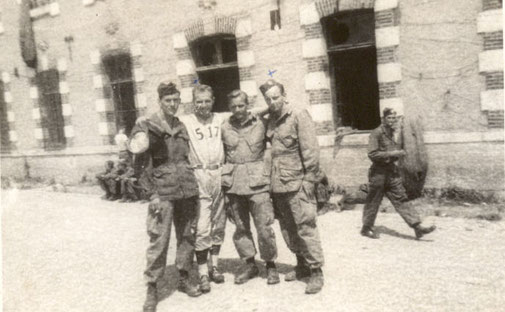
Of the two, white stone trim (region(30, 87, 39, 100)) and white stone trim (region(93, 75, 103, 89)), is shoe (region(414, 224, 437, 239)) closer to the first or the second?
white stone trim (region(93, 75, 103, 89))

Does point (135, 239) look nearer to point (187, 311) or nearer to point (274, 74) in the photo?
point (187, 311)

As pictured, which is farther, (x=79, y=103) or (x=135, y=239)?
(x=79, y=103)

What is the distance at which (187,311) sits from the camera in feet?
13.6

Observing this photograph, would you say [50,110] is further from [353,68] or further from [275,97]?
[275,97]

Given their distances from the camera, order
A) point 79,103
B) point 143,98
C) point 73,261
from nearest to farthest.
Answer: point 73,261 → point 143,98 → point 79,103

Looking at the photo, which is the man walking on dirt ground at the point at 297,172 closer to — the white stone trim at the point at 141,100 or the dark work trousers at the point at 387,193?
the dark work trousers at the point at 387,193

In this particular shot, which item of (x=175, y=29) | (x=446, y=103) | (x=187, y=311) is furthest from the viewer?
(x=175, y=29)

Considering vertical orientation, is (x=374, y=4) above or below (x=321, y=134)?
above

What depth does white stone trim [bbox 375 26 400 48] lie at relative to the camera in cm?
779

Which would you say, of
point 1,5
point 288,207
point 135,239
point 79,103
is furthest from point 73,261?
point 1,5

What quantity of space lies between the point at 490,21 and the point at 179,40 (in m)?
6.48

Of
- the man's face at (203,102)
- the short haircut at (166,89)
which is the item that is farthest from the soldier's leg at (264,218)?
the short haircut at (166,89)

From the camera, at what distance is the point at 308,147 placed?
437cm

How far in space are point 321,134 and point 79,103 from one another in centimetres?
772
